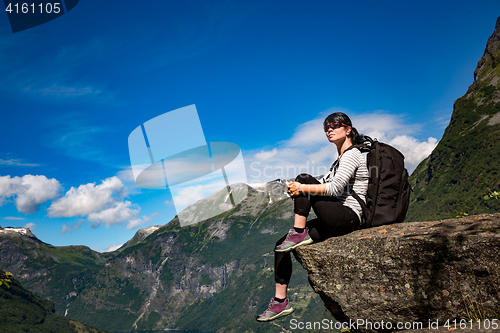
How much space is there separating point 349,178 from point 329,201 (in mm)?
576

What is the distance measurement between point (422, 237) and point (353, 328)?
2.23m

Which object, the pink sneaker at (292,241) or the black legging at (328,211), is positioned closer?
the black legging at (328,211)

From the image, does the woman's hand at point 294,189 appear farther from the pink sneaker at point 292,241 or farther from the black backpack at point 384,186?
the black backpack at point 384,186

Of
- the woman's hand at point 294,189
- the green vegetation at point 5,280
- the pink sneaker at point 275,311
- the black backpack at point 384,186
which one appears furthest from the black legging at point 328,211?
the green vegetation at point 5,280

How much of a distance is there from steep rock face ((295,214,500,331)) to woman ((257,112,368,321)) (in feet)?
0.92

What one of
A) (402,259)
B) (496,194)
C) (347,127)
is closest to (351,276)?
(402,259)

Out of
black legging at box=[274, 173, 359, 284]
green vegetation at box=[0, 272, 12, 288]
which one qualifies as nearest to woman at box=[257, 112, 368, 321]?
black legging at box=[274, 173, 359, 284]

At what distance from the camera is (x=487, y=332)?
3.65 metres

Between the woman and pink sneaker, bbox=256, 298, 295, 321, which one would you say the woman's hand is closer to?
the woman

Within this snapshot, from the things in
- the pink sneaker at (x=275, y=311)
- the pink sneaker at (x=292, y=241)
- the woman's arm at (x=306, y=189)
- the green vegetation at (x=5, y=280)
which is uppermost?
the woman's arm at (x=306, y=189)

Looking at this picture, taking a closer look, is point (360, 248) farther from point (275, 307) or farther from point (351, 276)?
point (275, 307)

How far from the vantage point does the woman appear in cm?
536

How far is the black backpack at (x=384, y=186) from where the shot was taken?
5328 millimetres

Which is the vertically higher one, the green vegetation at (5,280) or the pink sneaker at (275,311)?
the green vegetation at (5,280)
